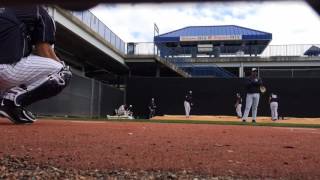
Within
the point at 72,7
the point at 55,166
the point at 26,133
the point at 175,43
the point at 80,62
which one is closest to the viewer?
the point at 72,7

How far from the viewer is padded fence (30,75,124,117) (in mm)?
21256

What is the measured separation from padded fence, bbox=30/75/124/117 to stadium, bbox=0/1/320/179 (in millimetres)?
57

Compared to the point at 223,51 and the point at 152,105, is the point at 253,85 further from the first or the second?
the point at 223,51

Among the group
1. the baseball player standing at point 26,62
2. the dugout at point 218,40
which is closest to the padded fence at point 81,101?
the baseball player standing at point 26,62

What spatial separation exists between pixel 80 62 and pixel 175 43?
59.2 ft

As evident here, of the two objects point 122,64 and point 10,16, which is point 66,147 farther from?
point 122,64

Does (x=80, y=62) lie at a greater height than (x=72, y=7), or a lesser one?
greater

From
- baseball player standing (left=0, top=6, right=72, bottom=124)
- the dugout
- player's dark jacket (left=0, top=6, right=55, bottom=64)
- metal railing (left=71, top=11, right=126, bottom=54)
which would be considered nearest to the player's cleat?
baseball player standing (left=0, top=6, right=72, bottom=124)

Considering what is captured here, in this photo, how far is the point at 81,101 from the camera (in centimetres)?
2595

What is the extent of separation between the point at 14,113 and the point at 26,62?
91 centimetres

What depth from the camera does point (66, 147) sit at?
15.2ft

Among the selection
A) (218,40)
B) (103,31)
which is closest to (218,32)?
(218,40)

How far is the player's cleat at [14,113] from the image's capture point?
710 cm

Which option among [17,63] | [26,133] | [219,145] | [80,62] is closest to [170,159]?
[219,145]
